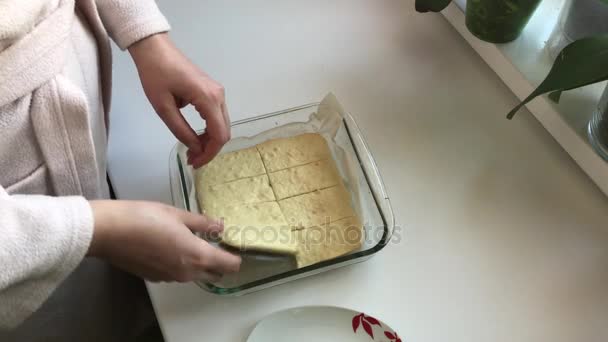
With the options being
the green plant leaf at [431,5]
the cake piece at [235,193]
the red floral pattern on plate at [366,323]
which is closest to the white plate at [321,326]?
the red floral pattern on plate at [366,323]

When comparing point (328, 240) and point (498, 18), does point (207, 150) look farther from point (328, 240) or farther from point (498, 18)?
point (498, 18)

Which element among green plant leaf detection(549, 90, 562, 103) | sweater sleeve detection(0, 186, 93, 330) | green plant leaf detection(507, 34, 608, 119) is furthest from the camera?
green plant leaf detection(549, 90, 562, 103)

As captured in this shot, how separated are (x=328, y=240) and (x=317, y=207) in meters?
0.04

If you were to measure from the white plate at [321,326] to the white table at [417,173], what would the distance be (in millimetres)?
17

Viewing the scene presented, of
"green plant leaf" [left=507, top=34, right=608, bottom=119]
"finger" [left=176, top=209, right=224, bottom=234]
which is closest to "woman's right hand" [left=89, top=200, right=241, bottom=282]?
"finger" [left=176, top=209, right=224, bottom=234]

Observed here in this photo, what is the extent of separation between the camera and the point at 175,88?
519 mm

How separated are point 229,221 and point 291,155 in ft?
0.37

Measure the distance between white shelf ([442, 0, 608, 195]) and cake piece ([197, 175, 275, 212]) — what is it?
35cm

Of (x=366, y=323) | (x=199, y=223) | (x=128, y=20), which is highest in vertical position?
(x=128, y=20)

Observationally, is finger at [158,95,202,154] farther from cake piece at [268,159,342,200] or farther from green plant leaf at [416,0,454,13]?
green plant leaf at [416,0,454,13]

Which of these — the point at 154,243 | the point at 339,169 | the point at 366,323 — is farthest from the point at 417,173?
the point at 154,243

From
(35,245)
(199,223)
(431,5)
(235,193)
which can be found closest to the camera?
(35,245)

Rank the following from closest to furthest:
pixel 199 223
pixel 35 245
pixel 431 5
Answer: pixel 35 245, pixel 199 223, pixel 431 5

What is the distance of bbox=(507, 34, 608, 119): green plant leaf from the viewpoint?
1.62 feet
